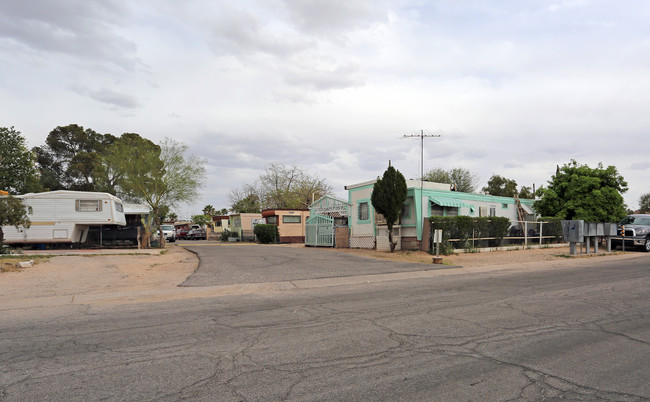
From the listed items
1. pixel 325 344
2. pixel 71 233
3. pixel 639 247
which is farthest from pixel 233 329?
pixel 639 247

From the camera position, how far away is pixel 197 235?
168ft

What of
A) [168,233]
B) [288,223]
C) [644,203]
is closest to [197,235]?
[168,233]

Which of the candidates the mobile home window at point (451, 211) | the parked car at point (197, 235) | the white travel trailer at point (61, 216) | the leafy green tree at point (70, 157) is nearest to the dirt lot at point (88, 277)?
the white travel trailer at point (61, 216)

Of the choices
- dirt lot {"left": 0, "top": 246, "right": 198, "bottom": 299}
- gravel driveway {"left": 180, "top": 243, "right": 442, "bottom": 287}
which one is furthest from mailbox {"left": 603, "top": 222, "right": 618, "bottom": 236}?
dirt lot {"left": 0, "top": 246, "right": 198, "bottom": 299}

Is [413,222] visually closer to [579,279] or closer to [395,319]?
[579,279]

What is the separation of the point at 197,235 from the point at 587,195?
40.4 m

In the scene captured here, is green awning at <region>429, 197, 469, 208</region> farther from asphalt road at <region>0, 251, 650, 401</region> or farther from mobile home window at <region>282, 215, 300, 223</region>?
mobile home window at <region>282, 215, 300, 223</region>

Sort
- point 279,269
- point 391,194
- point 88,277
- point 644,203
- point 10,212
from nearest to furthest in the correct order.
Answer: point 88,277 → point 279,269 → point 10,212 → point 391,194 → point 644,203

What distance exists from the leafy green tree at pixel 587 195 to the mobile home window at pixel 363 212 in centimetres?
1240

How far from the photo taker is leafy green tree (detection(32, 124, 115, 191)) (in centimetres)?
5144

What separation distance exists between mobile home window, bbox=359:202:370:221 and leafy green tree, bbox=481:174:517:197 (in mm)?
33323

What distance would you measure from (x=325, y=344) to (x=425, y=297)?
4.35m

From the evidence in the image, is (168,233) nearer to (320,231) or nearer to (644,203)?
(320,231)

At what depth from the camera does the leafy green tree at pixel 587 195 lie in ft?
85.7
